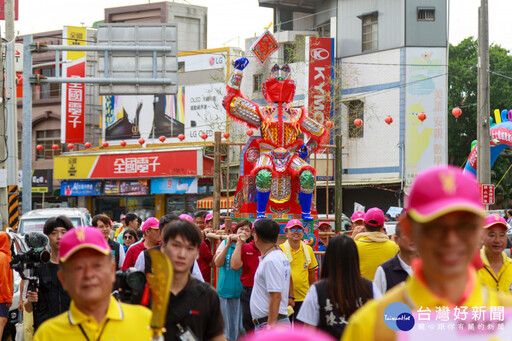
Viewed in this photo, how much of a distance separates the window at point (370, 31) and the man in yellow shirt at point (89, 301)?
95.4 ft

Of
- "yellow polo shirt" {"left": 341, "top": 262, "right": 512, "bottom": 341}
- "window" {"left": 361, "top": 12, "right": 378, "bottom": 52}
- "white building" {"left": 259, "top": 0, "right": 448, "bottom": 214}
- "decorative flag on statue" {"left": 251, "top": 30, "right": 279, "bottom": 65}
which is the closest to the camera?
"yellow polo shirt" {"left": 341, "top": 262, "right": 512, "bottom": 341}

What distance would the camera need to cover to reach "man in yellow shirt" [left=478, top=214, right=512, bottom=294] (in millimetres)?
5672

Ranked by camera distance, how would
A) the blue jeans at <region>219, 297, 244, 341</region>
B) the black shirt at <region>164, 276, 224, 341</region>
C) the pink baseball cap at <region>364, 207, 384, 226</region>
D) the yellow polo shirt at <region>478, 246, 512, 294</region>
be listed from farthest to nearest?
the blue jeans at <region>219, 297, 244, 341</region>
the pink baseball cap at <region>364, 207, 384, 226</region>
the yellow polo shirt at <region>478, 246, 512, 294</region>
the black shirt at <region>164, 276, 224, 341</region>

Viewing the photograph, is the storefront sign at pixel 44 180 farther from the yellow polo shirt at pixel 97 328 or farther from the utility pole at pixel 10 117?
the yellow polo shirt at pixel 97 328

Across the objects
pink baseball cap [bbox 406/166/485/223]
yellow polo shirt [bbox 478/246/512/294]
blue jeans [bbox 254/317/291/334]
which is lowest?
blue jeans [bbox 254/317/291/334]

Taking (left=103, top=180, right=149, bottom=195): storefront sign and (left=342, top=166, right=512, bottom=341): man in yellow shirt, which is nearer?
(left=342, top=166, right=512, bottom=341): man in yellow shirt

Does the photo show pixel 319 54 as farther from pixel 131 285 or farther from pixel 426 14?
pixel 131 285

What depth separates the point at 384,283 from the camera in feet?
18.2

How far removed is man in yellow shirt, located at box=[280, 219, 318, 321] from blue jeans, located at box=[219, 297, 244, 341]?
0.72m

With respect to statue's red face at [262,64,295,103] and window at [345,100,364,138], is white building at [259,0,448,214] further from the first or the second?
statue's red face at [262,64,295,103]

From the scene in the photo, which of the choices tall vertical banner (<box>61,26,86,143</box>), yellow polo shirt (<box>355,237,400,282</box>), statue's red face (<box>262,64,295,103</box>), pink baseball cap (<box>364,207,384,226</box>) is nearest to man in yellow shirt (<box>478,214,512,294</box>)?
yellow polo shirt (<box>355,237,400,282</box>)

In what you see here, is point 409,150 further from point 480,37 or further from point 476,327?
point 476,327

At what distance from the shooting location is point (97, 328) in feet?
10.6
